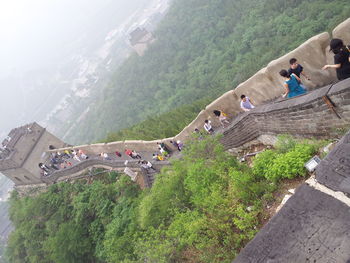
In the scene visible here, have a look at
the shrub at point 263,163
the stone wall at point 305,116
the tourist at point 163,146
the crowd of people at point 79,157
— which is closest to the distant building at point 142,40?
the crowd of people at point 79,157

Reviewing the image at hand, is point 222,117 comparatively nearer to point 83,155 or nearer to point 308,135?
point 308,135

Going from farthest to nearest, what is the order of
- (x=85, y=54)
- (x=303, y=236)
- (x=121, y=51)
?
(x=85, y=54)
(x=121, y=51)
(x=303, y=236)

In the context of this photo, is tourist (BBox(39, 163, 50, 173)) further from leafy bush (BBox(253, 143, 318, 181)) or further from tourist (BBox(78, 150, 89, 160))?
leafy bush (BBox(253, 143, 318, 181))

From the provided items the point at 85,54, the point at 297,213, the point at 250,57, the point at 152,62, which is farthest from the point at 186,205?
the point at 85,54

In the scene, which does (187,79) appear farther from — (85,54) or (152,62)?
(85,54)

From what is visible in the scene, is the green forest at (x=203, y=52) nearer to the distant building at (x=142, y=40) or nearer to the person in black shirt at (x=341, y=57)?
the distant building at (x=142, y=40)

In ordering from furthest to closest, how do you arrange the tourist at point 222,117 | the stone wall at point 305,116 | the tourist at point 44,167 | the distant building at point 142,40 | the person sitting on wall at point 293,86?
the distant building at point 142,40
the tourist at point 44,167
the tourist at point 222,117
the person sitting on wall at point 293,86
the stone wall at point 305,116

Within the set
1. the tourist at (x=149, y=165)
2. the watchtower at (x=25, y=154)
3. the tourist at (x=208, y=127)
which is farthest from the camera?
the watchtower at (x=25, y=154)
